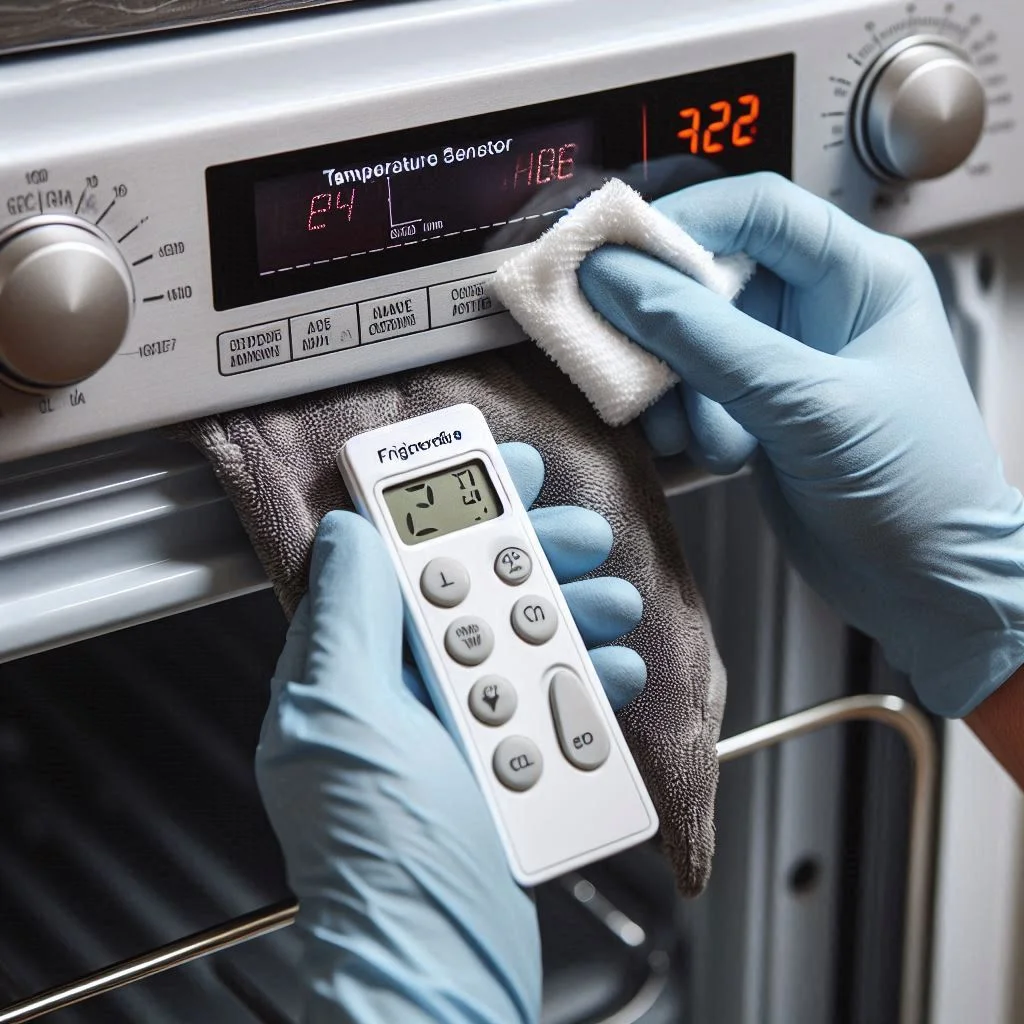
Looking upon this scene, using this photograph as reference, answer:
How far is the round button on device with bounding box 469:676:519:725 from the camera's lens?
56cm

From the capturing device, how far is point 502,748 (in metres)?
0.56

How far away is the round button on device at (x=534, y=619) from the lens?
576 millimetres

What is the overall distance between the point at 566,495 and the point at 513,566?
64mm

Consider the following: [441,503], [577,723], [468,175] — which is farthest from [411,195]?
[577,723]

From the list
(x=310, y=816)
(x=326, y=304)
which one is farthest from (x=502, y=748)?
(x=326, y=304)

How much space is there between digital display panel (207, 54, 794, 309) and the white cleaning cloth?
18mm

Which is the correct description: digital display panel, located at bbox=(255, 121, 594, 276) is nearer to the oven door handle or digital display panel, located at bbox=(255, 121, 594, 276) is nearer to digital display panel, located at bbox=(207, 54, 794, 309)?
digital display panel, located at bbox=(207, 54, 794, 309)

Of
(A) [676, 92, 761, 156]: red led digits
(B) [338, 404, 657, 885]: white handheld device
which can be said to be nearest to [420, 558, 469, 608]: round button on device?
(B) [338, 404, 657, 885]: white handheld device

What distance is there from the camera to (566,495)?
632mm

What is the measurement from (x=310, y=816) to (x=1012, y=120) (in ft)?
1.69

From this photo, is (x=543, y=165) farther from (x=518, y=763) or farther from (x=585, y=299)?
(x=518, y=763)

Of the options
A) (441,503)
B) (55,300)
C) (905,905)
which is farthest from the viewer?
(905,905)

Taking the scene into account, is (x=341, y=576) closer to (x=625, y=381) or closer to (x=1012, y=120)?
(x=625, y=381)

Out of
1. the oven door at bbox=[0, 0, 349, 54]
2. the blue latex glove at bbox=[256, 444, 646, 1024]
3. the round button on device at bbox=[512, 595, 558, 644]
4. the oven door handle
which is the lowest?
the oven door handle
